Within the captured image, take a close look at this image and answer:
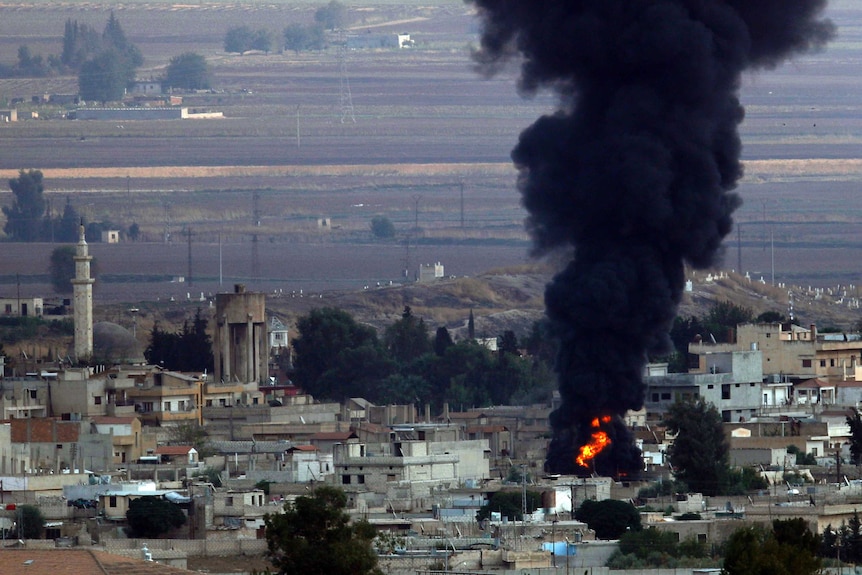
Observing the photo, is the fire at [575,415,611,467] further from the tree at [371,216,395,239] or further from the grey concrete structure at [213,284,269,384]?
the tree at [371,216,395,239]

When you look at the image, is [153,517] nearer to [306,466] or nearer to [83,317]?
[306,466]

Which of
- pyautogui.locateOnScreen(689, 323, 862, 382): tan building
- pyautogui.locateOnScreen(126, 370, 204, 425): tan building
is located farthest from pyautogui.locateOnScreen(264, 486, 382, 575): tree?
pyautogui.locateOnScreen(689, 323, 862, 382): tan building

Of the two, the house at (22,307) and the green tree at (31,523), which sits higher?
the house at (22,307)

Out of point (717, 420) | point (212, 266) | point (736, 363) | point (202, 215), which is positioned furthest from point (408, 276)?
point (717, 420)

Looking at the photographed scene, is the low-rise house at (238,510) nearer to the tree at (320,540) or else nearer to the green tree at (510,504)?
the green tree at (510,504)

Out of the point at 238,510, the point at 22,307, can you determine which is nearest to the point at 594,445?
the point at 238,510

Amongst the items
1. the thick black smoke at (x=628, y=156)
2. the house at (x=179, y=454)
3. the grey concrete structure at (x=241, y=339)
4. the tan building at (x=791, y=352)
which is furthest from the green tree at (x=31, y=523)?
the grey concrete structure at (x=241, y=339)
